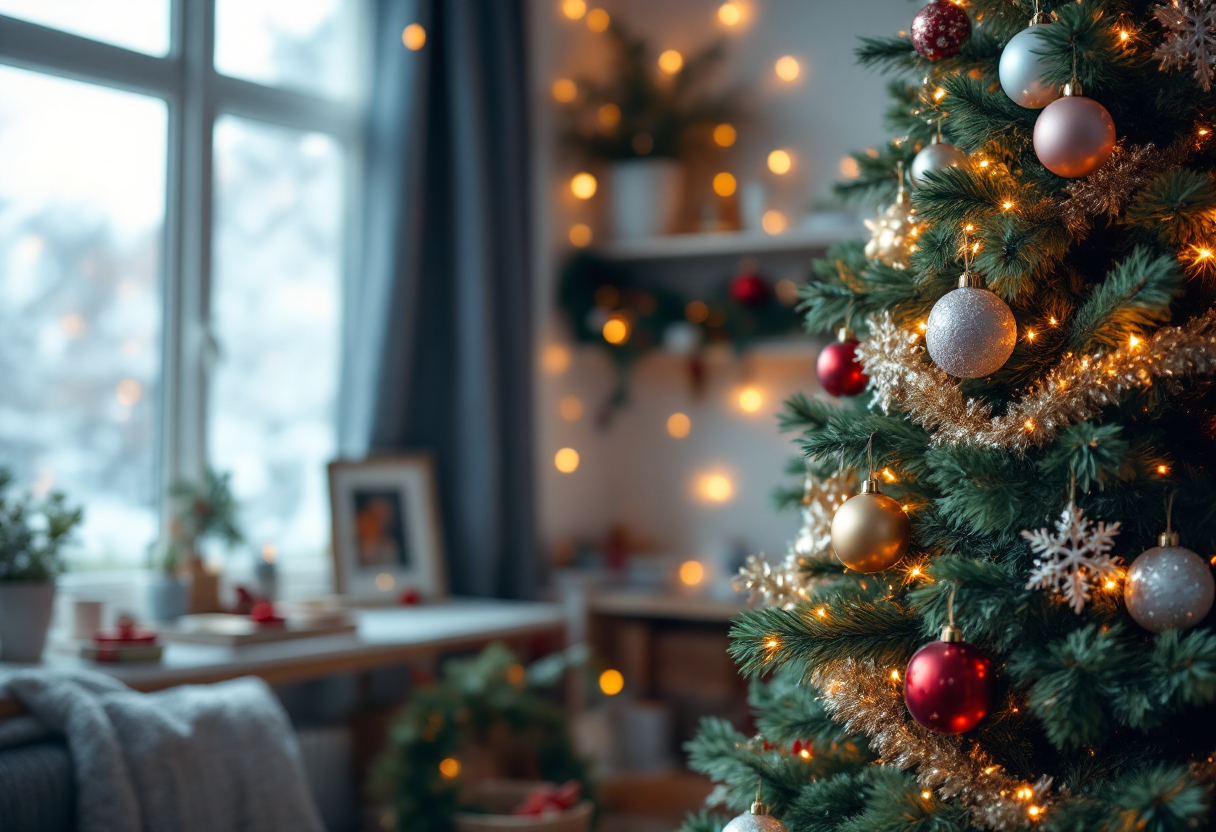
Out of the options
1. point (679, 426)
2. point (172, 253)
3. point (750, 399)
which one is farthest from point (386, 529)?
point (750, 399)

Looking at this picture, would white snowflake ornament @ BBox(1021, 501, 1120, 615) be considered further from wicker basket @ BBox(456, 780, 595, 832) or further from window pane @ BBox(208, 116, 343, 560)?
window pane @ BBox(208, 116, 343, 560)

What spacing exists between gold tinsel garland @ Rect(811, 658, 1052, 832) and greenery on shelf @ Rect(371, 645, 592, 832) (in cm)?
111

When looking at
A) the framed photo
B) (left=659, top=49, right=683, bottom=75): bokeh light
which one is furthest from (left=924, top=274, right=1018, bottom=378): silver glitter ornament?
(left=659, top=49, right=683, bottom=75): bokeh light

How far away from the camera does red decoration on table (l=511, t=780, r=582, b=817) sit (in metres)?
2.13

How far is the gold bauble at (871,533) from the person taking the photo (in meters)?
1.13

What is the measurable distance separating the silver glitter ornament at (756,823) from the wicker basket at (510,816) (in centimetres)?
95

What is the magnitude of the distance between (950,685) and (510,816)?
1432 millimetres

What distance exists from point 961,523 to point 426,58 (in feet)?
6.73

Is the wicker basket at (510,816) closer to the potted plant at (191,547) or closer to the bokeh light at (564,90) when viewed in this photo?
the potted plant at (191,547)

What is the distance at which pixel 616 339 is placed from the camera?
3.09 m

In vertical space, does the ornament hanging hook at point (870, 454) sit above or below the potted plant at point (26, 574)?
above

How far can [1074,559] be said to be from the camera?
1.02 m

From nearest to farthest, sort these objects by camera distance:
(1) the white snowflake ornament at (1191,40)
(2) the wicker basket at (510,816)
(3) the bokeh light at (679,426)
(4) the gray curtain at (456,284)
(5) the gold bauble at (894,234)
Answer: (1) the white snowflake ornament at (1191,40), (5) the gold bauble at (894,234), (2) the wicker basket at (510,816), (4) the gray curtain at (456,284), (3) the bokeh light at (679,426)

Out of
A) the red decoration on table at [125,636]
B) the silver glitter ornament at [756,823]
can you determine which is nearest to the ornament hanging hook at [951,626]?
the silver glitter ornament at [756,823]
